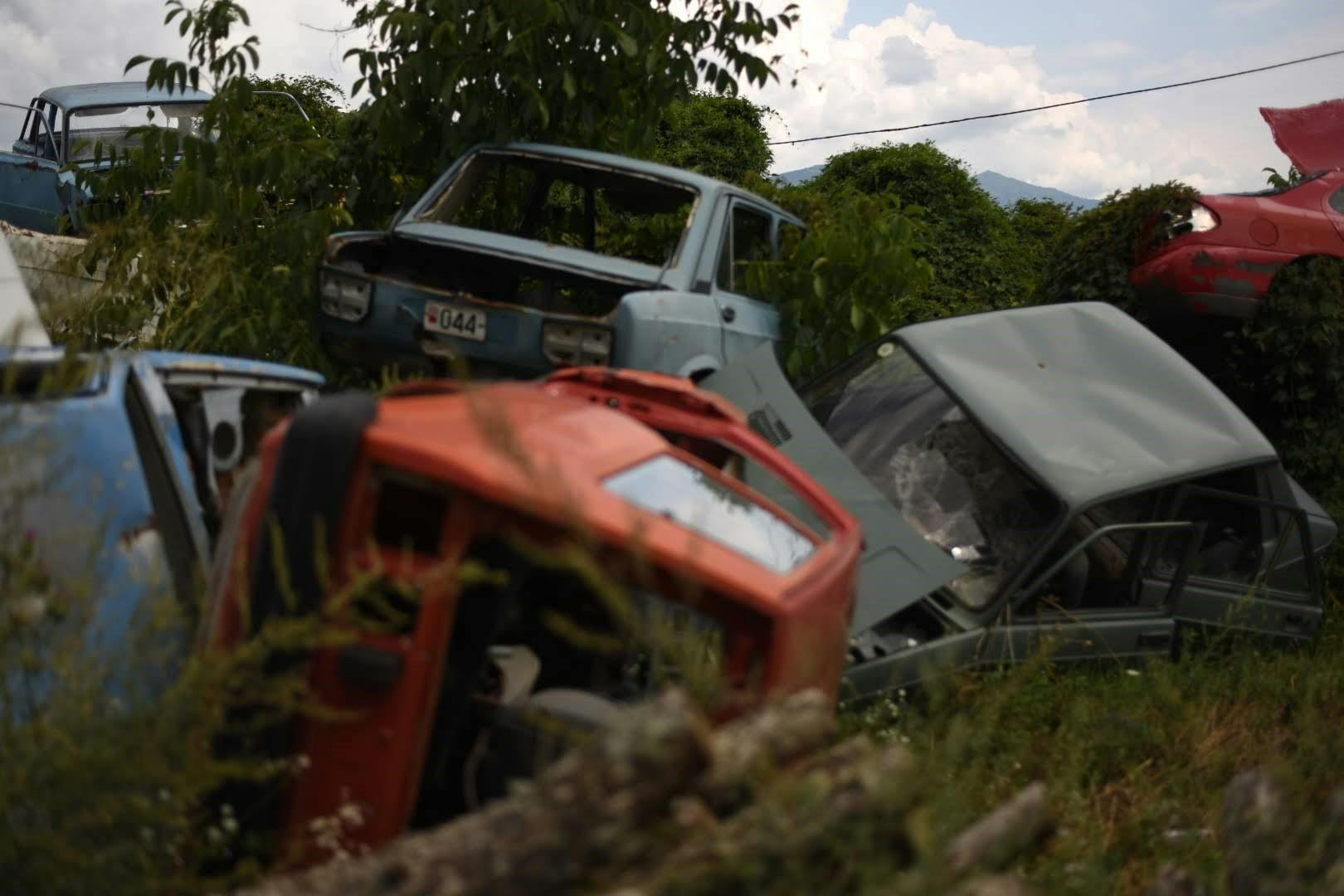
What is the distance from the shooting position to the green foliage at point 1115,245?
848 cm

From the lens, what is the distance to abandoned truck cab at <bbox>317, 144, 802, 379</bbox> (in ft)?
19.5

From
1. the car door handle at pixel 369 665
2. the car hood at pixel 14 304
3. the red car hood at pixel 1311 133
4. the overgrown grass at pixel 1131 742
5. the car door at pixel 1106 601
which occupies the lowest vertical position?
the overgrown grass at pixel 1131 742

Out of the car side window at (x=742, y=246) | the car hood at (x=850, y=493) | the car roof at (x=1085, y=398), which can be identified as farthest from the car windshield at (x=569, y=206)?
the car roof at (x=1085, y=398)

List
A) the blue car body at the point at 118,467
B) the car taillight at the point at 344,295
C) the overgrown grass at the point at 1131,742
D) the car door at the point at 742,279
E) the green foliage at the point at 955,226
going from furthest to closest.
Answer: the green foliage at the point at 955,226 < the car door at the point at 742,279 < the car taillight at the point at 344,295 < the overgrown grass at the point at 1131,742 < the blue car body at the point at 118,467

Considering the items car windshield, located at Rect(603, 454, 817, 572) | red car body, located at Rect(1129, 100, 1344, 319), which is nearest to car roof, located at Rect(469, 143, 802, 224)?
red car body, located at Rect(1129, 100, 1344, 319)

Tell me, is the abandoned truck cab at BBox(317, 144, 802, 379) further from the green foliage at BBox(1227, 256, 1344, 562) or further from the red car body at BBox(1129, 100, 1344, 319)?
the green foliage at BBox(1227, 256, 1344, 562)

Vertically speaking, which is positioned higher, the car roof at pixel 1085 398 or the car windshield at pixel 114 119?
the car windshield at pixel 114 119

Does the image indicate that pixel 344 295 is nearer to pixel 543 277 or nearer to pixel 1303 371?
pixel 543 277

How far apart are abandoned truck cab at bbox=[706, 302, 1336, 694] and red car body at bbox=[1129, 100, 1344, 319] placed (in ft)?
5.89

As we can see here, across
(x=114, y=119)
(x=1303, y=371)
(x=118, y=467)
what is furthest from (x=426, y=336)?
(x=114, y=119)

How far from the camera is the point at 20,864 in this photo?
8.38 ft

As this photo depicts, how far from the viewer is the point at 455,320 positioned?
598 centimetres

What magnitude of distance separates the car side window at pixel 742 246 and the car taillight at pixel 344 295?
67.9 inches

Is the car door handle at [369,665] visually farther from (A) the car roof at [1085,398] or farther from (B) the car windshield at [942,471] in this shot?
(A) the car roof at [1085,398]
